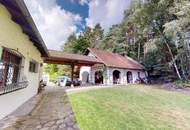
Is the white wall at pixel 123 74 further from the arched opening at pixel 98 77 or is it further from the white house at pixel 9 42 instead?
the white house at pixel 9 42

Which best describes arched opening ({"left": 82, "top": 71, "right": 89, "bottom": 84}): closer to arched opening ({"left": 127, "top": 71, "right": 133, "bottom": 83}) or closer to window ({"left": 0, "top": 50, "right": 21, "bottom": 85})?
arched opening ({"left": 127, "top": 71, "right": 133, "bottom": 83})

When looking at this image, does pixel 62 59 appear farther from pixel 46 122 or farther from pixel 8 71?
pixel 46 122

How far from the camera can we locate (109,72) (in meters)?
21.3

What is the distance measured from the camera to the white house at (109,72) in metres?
21.3

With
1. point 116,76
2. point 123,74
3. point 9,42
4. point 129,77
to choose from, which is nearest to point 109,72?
point 123,74

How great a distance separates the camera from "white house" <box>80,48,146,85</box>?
2127 cm

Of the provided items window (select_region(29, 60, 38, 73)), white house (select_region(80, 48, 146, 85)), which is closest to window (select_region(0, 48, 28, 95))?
window (select_region(29, 60, 38, 73))

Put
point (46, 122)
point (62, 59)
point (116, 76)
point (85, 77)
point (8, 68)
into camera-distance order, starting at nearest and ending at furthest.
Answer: point (46, 122) → point (8, 68) → point (62, 59) → point (116, 76) → point (85, 77)

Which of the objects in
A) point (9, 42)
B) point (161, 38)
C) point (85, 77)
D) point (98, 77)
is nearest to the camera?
point (9, 42)

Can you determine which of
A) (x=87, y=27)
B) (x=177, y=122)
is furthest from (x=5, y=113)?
(x=87, y=27)

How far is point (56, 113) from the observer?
20.0ft

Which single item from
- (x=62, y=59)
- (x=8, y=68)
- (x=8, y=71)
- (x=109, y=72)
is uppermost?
(x=62, y=59)

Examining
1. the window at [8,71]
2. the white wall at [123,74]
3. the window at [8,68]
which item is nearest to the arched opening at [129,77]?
the white wall at [123,74]

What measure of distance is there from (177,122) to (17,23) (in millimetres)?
6889
